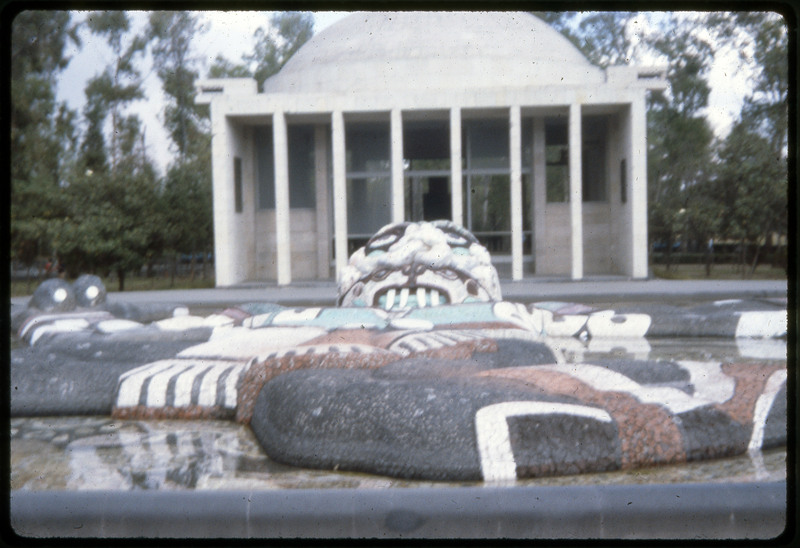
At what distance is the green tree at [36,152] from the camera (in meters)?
19.6

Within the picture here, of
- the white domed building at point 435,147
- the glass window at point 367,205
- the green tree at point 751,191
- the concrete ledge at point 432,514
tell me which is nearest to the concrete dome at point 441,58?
the white domed building at point 435,147

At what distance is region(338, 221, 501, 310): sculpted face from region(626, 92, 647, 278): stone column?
1130 centimetres

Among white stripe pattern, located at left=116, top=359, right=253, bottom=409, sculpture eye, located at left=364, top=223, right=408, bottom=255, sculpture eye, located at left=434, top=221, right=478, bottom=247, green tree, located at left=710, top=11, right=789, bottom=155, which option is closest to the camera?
white stripe pattern, located at left=116, top=359, right=253, bottom=409

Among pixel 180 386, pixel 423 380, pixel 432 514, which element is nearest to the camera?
pixel 432 514

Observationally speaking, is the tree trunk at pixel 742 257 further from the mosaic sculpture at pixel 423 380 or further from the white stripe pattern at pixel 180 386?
the white stripe pattern at pixel 180 386

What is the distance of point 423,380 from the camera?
3.93 metres

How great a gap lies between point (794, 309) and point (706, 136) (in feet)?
88.9

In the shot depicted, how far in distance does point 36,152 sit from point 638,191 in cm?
1870

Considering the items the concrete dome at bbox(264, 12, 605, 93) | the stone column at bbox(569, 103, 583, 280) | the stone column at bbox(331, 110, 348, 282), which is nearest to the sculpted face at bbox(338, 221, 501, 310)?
the stone column at bbox(331, 110, 348, 282)

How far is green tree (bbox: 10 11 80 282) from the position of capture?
19.6 meters

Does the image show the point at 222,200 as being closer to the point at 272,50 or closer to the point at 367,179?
the point at 367,179

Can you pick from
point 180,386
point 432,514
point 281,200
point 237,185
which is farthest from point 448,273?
point 237,185

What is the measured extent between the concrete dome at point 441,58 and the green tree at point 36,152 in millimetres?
6103

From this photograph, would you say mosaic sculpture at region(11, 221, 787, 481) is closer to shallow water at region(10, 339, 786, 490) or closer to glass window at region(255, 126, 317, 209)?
shallow water at region(10, 339, 786, 490)
